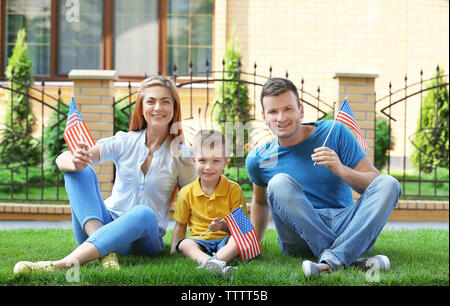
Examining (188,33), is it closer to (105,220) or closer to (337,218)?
(105,220)

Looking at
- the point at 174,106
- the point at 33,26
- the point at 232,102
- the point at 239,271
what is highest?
the point at 33,26

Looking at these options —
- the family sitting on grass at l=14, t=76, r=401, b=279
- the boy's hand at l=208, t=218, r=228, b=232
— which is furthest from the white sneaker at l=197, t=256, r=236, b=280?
the boy's hand at l=208, t=218, r=228, b=232

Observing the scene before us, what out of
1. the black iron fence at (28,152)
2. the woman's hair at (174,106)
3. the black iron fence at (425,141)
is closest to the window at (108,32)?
the black iron fence at (28,152)

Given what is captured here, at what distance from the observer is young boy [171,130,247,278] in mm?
2826

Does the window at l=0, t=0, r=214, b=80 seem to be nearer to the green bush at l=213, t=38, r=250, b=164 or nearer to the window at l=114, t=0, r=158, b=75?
the window at l=114, t=0, r=158, b=75

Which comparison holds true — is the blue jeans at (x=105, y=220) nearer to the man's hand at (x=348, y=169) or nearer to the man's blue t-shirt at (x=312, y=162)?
the man's blue t-shirt at (x=312, y=162)

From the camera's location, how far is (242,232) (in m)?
2.75

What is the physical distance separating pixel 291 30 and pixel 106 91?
15.5 ft

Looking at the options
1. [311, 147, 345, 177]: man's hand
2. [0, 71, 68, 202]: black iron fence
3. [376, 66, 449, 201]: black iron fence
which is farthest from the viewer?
[376, 66, 449, 201]: black iron fence

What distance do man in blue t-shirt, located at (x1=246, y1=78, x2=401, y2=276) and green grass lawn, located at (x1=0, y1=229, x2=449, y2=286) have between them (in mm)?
110

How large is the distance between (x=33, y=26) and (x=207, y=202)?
785cm

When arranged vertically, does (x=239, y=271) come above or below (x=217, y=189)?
below

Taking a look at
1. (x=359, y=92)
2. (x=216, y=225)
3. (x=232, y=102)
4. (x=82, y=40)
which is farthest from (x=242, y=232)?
(x=82, y=40)

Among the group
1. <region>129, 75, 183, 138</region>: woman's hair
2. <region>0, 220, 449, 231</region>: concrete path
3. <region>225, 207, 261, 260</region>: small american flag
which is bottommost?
<region>0, 220, 449, 231</region>: concrete path
